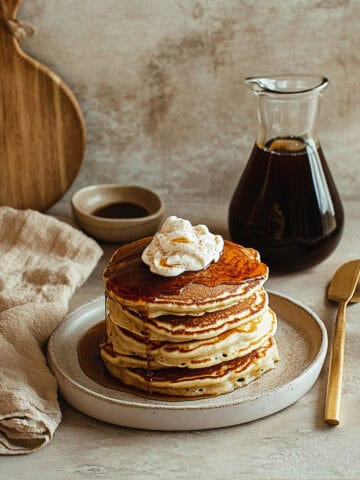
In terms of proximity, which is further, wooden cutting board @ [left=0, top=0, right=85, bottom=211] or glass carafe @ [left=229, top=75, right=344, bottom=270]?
wooden cutting board @ [left=0, top=0, right=85, bottom=211]

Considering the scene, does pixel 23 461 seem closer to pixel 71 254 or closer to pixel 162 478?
pixel 162 478

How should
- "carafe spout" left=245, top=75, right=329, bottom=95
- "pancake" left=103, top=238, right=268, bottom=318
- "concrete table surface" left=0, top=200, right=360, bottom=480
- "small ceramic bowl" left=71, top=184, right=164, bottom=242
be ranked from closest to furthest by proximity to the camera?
1. "concrete table surface" left=0, top=200, right=360, bottom=480
2. "pancake" left=103, top=238, right=268, bottom=318
3. "carafe spout" left=245, top=75, right=329, bottom=95
4. "small ceramic bowl" left=71, top=184, right=164, bottom=242

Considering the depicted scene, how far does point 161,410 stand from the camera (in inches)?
47.4

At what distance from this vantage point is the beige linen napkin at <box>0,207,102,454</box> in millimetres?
1208

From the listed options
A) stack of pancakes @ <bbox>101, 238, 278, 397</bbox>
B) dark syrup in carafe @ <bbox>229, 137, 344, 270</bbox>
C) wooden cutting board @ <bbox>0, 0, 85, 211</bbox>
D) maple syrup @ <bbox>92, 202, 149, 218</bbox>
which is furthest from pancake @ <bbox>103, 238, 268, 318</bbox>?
wooden cutting board @ <bbox>0, 0, 85, 211</bbox>

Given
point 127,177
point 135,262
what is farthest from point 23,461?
point 127,177

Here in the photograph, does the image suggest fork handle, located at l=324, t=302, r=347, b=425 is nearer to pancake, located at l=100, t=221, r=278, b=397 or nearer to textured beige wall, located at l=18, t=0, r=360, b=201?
pancake, located at l=100, t=221, r=278, b=397

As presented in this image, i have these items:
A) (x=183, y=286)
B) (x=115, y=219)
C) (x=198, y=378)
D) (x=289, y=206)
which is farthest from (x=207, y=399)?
(x=115, y=219)

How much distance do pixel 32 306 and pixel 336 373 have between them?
548mm

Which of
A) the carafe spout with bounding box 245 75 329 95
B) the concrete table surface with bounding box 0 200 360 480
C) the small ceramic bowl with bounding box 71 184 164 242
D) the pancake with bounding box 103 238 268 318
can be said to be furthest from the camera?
the small ceramic bowl with bounding box 71 184 164 242

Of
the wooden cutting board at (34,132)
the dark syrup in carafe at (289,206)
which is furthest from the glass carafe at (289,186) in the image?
the wooden cutting board at (34,132)

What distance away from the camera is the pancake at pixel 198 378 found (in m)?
1.26

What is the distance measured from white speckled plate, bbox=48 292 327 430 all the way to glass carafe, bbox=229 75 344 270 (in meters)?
0.20

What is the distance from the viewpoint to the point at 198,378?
1261 millimetres
